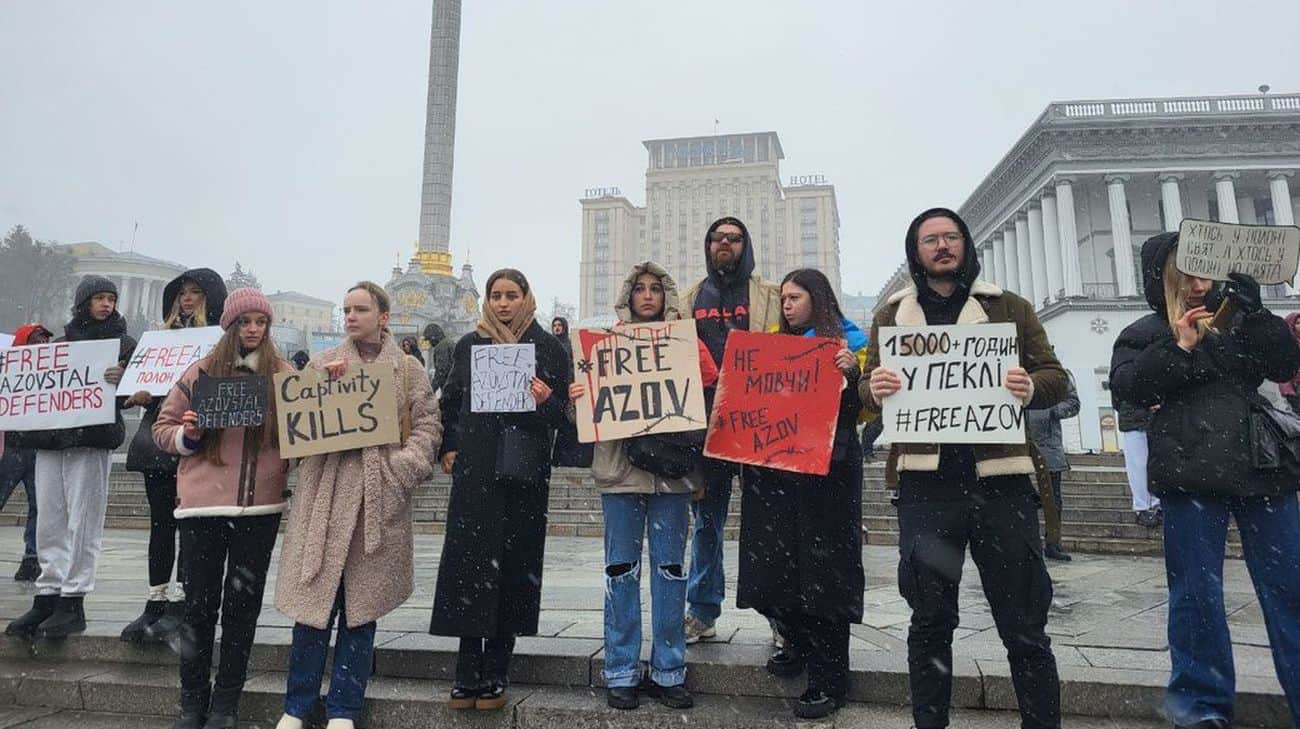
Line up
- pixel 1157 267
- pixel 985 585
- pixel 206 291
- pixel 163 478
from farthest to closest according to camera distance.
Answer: pixel 206 291 < pixel 163 478 < pixel 1157 267 < pixel 985 585

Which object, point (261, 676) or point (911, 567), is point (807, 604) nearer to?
point (911, 567)

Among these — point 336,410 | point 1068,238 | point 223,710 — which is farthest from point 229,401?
point 1068,238

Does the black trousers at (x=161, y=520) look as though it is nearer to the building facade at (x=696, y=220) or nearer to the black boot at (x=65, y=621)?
the black boot at (x=65, y=621)

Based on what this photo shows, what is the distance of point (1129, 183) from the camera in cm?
3119

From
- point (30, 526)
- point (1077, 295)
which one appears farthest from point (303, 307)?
point (30, 526)

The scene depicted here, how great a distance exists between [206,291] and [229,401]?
1.42 m

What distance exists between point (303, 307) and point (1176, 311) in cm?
12336

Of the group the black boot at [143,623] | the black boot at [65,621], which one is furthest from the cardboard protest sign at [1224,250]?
the black boot at [65,621]

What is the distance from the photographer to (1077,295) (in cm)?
2909

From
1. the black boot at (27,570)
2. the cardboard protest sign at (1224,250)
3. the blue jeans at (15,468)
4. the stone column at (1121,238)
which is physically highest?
the stone column at (1121,238)

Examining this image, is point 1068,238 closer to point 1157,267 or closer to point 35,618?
point 1157,267

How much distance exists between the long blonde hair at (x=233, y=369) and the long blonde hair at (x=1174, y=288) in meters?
3.96

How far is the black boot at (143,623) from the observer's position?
400cm

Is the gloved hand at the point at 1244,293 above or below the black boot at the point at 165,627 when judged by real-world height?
above
